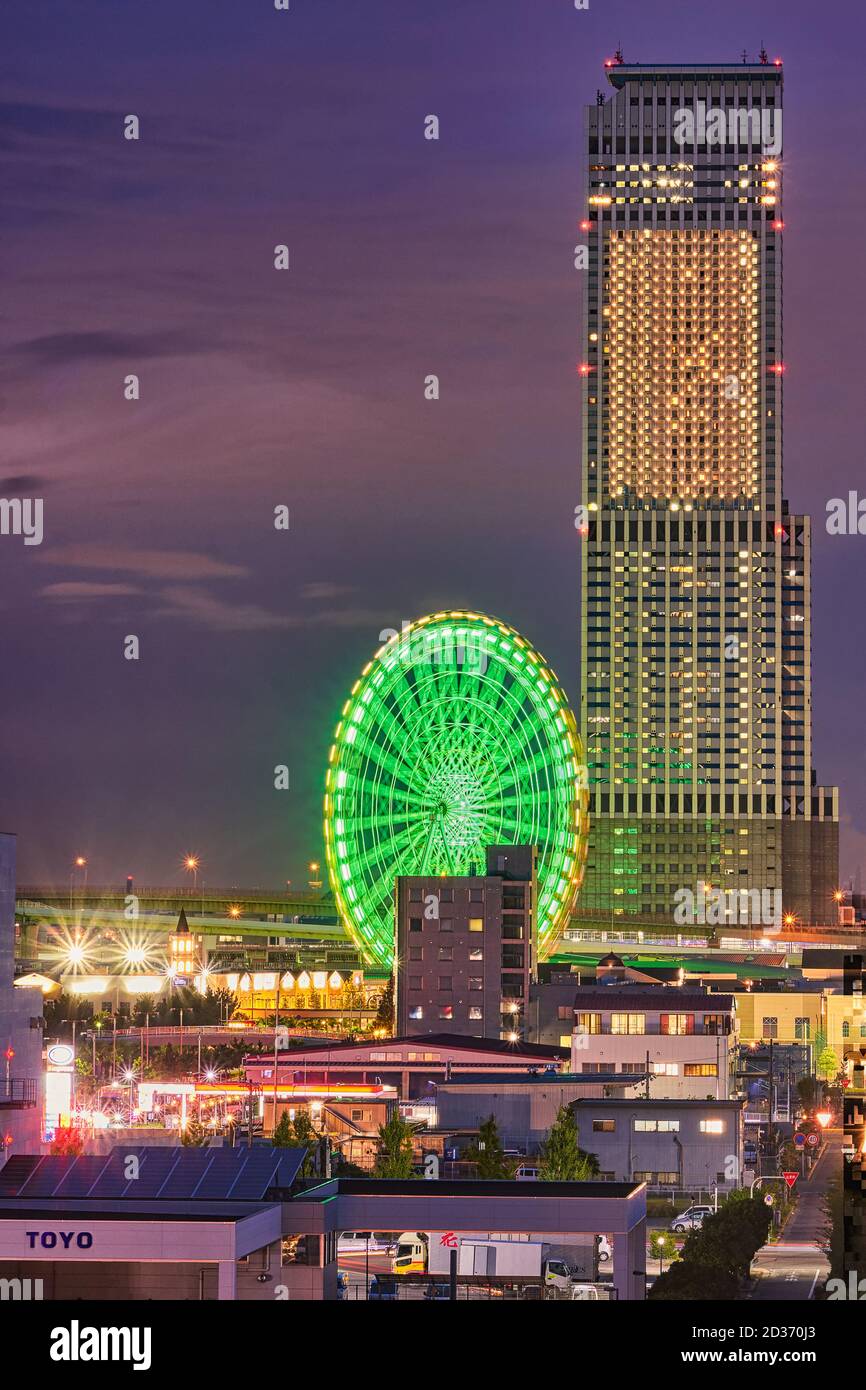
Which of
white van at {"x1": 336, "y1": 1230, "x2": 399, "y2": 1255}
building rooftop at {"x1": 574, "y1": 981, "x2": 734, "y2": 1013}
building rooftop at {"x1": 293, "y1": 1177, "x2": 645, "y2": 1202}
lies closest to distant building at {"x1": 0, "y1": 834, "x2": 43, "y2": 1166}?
white van at {"x1": 336, "y1": 1230, "x2": 399, "y2": 1255}

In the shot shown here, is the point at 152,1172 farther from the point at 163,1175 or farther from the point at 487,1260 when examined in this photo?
the point at 487,1260

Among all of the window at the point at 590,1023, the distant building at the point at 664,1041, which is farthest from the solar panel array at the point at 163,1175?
the window at the point at 590,1023

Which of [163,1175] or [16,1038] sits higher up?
[16,1038]

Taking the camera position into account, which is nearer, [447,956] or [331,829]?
[331,829]

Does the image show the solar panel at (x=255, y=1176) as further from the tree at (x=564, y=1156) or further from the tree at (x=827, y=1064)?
the tree at (x=827, y=1064)

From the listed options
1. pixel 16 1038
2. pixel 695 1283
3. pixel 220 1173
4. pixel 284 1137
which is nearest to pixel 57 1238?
pixel 220 1173

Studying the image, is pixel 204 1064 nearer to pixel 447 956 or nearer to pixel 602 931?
pixel 447 956
